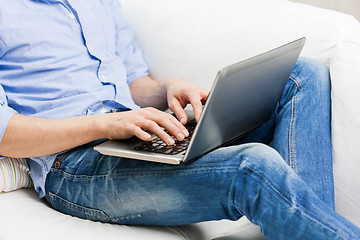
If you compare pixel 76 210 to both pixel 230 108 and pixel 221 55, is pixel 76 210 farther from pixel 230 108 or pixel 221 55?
pixel 221 55

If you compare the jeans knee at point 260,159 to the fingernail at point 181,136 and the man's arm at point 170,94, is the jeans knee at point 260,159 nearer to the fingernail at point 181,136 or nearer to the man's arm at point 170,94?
the fingernail at point 181,136

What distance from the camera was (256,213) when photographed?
917 mm

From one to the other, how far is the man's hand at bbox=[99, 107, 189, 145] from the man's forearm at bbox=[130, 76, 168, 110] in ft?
1.18

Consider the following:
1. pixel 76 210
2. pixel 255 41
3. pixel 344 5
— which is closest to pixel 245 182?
pixel 76 210

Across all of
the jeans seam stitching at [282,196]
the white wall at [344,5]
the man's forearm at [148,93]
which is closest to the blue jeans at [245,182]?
the jeans seam stitching at [282,196]

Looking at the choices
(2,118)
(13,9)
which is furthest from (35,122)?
(13,9)

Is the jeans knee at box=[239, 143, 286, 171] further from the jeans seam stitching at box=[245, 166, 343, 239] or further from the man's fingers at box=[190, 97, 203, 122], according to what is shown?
the man's fingers at box=[190, 97, 203, 122]

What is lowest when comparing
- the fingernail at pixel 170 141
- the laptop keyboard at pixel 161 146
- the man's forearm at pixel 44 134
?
the man's forearm at pixel 44 134

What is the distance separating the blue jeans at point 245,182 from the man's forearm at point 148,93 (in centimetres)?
31

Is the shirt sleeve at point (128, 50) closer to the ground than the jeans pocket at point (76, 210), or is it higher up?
higher up

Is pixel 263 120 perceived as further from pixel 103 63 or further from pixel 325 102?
pixel 103 63

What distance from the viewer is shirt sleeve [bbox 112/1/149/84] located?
1.49m

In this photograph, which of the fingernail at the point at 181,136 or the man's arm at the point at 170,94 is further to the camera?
the man's arm at the point at 170,94

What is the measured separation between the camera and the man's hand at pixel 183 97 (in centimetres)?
119
